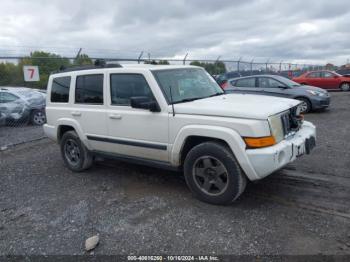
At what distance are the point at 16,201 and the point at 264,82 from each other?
29.4ft

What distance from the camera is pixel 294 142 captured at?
4.08 metres

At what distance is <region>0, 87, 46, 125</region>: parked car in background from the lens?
11539 millimetres

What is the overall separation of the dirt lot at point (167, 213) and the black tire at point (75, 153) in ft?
0.67

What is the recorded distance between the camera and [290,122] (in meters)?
4.34

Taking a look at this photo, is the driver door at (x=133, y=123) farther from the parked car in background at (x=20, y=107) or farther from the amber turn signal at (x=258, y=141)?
the parked car in background at (x=20, y=107)

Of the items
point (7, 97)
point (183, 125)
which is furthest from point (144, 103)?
point (7, 97)

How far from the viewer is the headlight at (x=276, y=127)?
3.82 metres

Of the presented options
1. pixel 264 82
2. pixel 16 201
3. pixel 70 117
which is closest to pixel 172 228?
pixel 16 201

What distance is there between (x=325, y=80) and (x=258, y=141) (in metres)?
17.5

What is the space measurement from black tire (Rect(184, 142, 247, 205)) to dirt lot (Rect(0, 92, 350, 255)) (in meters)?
0.16

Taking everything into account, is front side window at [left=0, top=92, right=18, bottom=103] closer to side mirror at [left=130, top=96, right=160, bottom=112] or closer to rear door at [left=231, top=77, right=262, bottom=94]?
rear door at [left=231, top=77, right=262, bottom=94]

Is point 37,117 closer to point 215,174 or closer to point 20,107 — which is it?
point 20,107

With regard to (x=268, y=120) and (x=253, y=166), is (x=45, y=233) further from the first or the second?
(x=268, y=120)

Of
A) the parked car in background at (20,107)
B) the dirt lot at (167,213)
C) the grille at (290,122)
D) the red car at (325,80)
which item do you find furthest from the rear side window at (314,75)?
the grille at (290,122)
